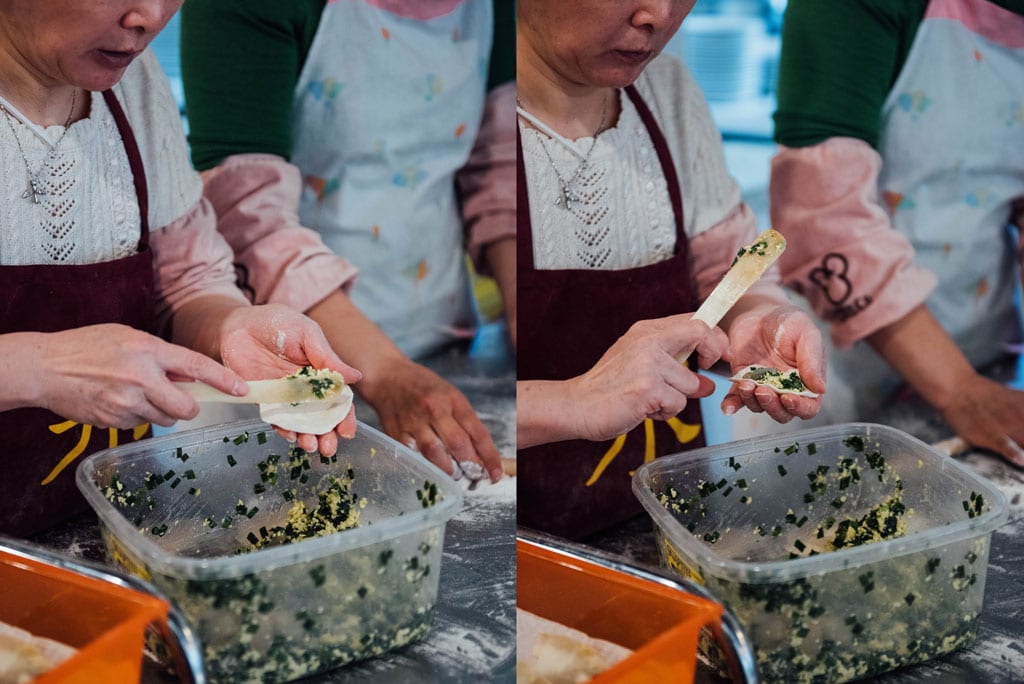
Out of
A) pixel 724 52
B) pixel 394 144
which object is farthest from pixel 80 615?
pixel 724 52

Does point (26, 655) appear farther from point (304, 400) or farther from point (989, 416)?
point (989, 416)

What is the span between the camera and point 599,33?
0.99 metres

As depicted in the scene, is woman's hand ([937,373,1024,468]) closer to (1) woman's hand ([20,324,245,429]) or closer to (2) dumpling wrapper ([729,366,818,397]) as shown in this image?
(2) dumpling wrapper ([729,366,818,397])

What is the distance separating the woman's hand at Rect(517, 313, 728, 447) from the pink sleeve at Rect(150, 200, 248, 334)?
30 cm

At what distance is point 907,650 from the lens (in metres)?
1.03

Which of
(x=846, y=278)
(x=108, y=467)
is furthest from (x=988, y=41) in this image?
(x=108, y=467)

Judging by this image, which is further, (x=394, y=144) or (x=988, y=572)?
(x=988, y=572)

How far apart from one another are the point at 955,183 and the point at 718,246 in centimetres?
39

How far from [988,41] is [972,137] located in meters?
0.10

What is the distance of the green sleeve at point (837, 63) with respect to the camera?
1120 millimetres

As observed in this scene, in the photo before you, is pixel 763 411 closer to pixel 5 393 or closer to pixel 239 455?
pixel 239 455

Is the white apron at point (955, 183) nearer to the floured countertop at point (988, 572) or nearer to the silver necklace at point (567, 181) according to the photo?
the floured countertop at point (988, 572)

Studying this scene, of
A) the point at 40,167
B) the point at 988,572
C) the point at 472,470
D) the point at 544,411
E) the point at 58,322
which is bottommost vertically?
the point at 988,572

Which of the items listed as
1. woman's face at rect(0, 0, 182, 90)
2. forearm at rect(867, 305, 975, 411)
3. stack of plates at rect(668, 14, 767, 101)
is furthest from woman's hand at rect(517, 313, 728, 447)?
woman's face at rect(0, 0, 182, 90)
